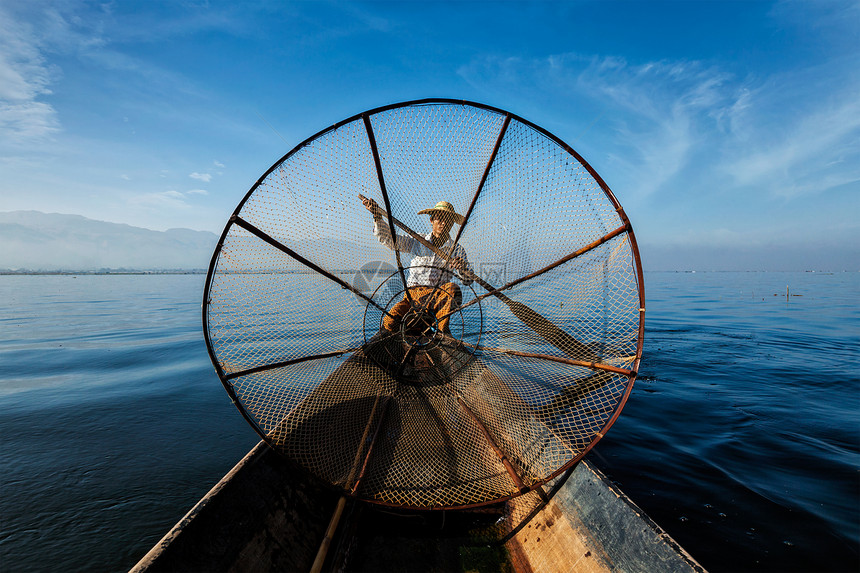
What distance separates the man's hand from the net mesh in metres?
0.07

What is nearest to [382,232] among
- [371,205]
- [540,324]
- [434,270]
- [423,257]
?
[371,205]

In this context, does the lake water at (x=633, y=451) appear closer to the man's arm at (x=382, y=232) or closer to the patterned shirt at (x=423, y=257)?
the patterned shirt at (x=423, y=257)

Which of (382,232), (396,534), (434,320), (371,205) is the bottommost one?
(396,534)

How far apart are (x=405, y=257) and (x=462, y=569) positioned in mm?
3261

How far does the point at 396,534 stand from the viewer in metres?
2.68

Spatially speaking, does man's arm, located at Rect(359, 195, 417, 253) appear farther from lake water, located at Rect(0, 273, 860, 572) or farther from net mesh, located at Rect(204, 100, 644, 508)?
lake water, located at Rect(0, 273, 860, 572)

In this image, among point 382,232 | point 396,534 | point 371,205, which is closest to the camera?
point 396,534

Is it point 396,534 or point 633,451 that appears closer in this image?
point 396,534

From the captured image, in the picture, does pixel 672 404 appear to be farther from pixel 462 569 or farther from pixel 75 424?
pixel 75 424

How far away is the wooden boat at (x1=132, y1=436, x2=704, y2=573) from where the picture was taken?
5.90 ft

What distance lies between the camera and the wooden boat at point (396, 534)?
1.80 m

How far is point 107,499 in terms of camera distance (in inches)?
132

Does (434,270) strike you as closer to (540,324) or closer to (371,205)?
(371,205)

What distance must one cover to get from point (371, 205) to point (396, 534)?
2809 millimetres
